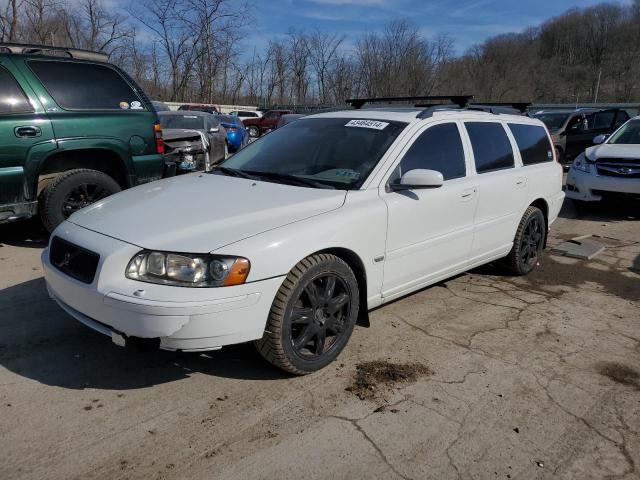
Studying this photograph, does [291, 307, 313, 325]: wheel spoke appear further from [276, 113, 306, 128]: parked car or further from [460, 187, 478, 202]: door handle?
[276, 113, 306, 128]: parked car

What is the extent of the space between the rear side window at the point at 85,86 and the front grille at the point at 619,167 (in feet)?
23.0

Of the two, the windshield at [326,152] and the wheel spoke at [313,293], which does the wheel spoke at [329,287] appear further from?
the windshield at [326,152]

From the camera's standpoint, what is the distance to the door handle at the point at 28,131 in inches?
208

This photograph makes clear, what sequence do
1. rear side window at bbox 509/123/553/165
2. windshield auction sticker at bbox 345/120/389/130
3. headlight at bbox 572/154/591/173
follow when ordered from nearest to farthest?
1. windshield auction sticker at bbox 345/120/389/130
2. rear side window at bbox 509/123/553/165
3. headlight at bbox 572/154/591/173

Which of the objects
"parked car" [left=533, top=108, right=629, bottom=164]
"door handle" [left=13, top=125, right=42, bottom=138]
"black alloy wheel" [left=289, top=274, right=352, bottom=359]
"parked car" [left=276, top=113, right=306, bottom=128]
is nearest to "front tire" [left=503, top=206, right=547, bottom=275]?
"parked car" [left=276, top=113, right=306, bottom=128]

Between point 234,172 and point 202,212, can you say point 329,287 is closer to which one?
point 202,212

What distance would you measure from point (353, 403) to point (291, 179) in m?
1.62

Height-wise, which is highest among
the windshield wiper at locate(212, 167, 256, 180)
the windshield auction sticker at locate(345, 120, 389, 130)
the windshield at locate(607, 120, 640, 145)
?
the windshield auction sticker at locate(345, 120, 389, 130)

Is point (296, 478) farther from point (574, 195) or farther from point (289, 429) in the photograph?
point (574, 195)

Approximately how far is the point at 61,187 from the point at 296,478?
4.42 m

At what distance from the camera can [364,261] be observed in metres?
3.53

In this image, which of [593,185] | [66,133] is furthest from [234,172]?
[593,185]

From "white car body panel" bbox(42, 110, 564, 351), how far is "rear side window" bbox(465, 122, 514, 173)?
9 centimetres

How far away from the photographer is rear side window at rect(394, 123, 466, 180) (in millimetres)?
3975
